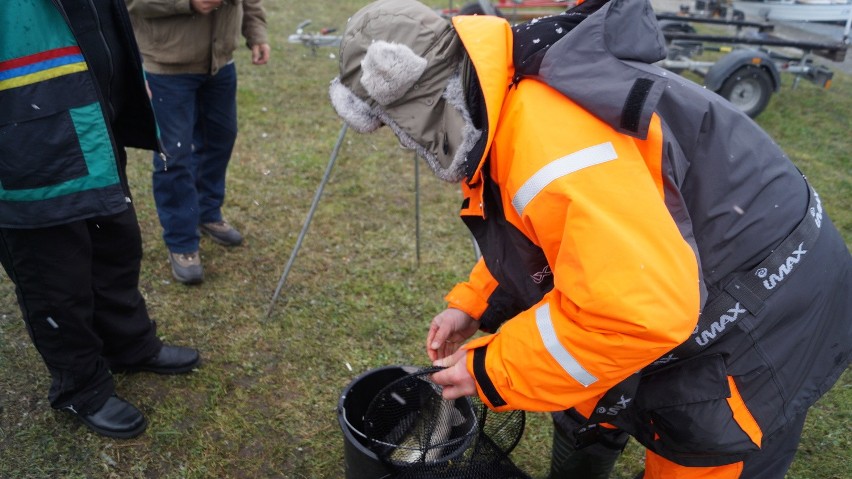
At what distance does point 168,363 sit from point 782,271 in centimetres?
252

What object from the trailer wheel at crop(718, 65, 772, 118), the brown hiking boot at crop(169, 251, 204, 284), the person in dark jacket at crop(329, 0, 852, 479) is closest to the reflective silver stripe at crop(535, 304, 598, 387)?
the person in dark jacket at crop(329, 0, 852, 479)

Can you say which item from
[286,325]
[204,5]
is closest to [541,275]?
[286,325]

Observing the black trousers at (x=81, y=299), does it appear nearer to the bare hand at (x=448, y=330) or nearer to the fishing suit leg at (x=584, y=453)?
the bare hand at (x=448, y=330)

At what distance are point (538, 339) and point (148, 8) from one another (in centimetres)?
271

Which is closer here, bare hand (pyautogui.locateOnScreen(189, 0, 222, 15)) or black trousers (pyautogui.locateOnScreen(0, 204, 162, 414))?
black trousers (pyautogui.locateOnScreen(0, 204, 162, 414))

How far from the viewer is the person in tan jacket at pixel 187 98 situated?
3.34 m

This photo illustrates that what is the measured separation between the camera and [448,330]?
218cm

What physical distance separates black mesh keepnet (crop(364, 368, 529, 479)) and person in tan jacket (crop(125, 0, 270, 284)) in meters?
1.68

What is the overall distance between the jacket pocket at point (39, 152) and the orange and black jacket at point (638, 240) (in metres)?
1.36

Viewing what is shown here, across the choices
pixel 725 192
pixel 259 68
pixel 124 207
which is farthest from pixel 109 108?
pixel 259 68

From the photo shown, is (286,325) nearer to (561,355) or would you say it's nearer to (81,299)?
(81,299)

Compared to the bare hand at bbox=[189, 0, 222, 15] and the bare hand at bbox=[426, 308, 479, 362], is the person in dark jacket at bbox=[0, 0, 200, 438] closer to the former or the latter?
the bare hand at bbox=[189, 0, 222, 15]

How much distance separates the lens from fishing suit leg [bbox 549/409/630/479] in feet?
7.30

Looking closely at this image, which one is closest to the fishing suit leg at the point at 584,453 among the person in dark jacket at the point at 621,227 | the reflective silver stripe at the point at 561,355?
the person in dark jacket at the point at 621,227
